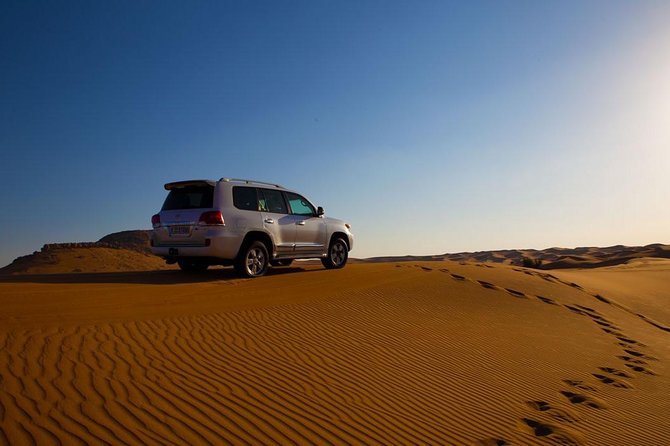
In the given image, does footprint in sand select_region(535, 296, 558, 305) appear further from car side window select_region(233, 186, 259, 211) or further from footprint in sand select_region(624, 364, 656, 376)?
car side window select_region(233, 186, 259, 211)

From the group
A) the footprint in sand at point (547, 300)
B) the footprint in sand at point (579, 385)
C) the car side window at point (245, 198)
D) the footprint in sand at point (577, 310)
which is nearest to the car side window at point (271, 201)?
the car side window at point (245, 198)

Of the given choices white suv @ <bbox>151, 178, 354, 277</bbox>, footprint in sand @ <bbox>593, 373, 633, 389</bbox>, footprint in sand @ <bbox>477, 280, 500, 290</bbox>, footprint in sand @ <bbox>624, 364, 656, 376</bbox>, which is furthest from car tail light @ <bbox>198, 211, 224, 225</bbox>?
footprint in sand @ <bbox>624, 364, 656, 376</bbox>

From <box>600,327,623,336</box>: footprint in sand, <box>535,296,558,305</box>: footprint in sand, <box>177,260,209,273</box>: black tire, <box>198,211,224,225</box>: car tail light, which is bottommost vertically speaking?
<box>600,327,623,336</box>: footprint in sand

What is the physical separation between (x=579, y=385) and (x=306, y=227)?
22.9 ft

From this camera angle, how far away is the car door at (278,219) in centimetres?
1001

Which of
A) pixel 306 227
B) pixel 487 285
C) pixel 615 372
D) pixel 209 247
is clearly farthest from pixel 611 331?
pixel 209 247

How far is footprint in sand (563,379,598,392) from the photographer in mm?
5234

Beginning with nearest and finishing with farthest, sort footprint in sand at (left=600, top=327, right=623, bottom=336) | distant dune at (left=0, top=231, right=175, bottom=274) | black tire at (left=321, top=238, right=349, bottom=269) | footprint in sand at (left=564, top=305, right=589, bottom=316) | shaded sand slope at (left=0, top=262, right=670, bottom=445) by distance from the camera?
shaded sand slope at (left=0, top=262, right=670, bottom=445)
footprint in sand at (left=600, top=327, right=623, bottom=336)
footprint in sand at (left=564, top=305, right=589, bottom=316)
black tire at (left=321, top=238, right=349, bottom=269)
distant dune at (left=0, top=231, right=175, bottom=274)

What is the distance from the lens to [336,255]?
12227mm

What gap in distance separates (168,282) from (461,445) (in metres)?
7.17

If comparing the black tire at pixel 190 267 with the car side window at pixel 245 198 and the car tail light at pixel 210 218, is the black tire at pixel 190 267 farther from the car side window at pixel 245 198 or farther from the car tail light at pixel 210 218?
the car tail light at pixel 210 218

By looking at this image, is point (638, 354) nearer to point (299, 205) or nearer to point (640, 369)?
point (640, 369)

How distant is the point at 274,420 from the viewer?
358 centimetres

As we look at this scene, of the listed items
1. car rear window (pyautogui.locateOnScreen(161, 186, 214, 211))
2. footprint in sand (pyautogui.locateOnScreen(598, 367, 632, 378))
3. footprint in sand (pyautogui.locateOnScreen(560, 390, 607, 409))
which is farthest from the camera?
car rear window (pyautogui.locateOnScreen(161, 186, 214, 211))
